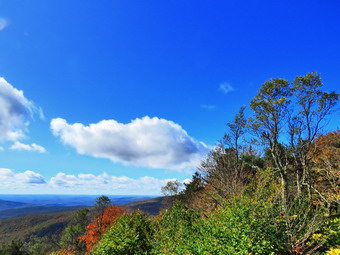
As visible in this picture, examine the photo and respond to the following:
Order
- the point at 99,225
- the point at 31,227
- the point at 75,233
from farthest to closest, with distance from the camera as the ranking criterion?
the point at 31,227 → the point at 75,233 → the point at 99,225

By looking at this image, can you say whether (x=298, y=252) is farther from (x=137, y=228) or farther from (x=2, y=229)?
(x=2, y=229)

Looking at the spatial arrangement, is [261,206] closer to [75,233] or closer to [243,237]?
[243,237]

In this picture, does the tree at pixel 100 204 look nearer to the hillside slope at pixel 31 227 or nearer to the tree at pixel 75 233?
the tree at pixel 75 233

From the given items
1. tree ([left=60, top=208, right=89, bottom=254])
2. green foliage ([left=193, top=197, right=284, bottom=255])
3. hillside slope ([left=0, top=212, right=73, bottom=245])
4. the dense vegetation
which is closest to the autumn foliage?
the dense vegetation

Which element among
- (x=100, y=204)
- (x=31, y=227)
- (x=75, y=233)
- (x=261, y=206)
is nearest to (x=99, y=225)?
(x=100, y=204)

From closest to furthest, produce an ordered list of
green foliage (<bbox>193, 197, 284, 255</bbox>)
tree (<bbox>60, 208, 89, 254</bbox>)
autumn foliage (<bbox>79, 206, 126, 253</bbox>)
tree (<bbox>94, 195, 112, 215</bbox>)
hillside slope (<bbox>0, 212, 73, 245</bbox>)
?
green foliage (<bbox>193, 197, 284, 255</bbox>) < autumn foliage (<bbox>79, 206, 126, 253</bbox>) < tree (<bbox>94, 195, 112, 215</bbox>) < tree (<bbox>60, 208, 89, 254</bbox>) < hillside slope (<bbox>0, 212, 73, 245</bbox>)

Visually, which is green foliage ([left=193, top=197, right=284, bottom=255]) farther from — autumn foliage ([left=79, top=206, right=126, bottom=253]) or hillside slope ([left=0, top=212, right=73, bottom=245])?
hillside slope ([left=0, top=212, right=73, bottom=245])

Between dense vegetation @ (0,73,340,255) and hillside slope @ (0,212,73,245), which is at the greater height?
dense vegetation @ (0,73,340,255)

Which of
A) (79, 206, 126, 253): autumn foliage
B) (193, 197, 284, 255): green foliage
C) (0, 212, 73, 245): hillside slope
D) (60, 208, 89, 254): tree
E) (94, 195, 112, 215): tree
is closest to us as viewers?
(193, 197, 284, 255): green foliage

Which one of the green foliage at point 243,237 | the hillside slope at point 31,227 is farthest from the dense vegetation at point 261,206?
the hillside slope at point 31,227

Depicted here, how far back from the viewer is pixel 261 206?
843 cm

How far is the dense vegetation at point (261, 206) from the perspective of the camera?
6.41 meters

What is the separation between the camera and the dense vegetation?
21.0ft

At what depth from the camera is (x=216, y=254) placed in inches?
225
